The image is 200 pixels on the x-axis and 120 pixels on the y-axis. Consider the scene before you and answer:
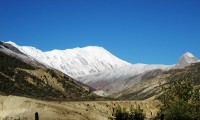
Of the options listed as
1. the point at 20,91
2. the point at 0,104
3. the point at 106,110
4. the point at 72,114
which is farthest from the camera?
the point at 20,91

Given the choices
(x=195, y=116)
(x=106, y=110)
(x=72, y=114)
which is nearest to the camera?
(x=195, y=116)

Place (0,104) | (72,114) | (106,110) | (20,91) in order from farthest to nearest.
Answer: (20,91) → (106,110) → (0,104) → (72,114)

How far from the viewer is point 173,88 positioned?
387 ft

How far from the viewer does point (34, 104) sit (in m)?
116

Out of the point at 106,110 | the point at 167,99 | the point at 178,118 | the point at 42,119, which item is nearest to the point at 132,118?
the point at 167,99

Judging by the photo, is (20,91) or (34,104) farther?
(20,91)

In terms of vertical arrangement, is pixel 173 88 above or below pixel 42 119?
above

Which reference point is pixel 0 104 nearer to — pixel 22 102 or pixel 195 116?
pixel 22 102

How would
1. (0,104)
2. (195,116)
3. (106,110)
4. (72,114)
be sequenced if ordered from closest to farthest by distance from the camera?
1. (195,116)
2. (72,114)
3. (0,104)
4. (106,110)

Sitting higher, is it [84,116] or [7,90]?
[7,90]

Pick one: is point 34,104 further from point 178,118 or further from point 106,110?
point 106,110

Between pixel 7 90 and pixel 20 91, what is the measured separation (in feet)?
28.5

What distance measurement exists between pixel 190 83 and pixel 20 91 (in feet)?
322

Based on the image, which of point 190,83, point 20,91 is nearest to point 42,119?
point 190,83
